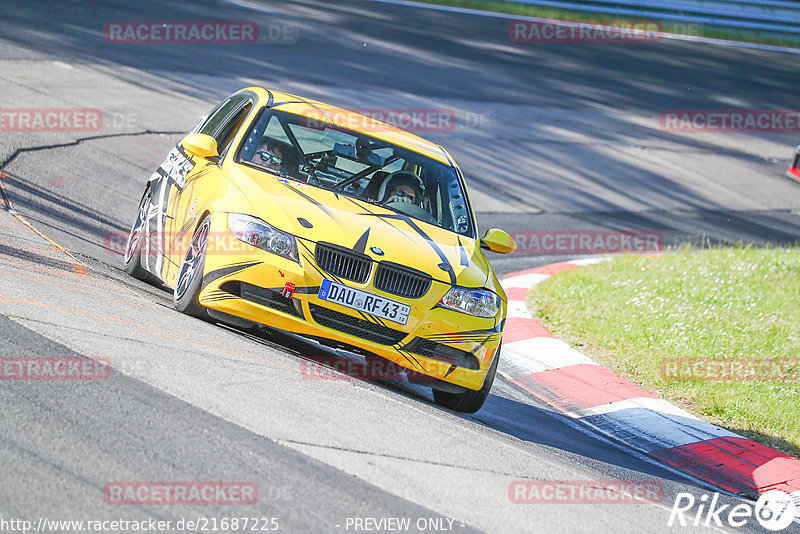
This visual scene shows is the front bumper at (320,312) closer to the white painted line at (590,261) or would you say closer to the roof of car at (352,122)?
the roof of car at (352,122)

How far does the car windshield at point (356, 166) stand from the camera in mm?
6852

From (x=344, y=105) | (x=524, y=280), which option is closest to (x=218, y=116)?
(x=524, y=280)

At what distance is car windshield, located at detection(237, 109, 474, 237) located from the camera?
685 centimetres

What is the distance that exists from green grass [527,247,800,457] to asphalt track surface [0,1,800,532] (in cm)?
124

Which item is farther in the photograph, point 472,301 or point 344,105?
point 344,105

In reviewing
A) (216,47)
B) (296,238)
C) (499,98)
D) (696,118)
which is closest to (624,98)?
(696,118)

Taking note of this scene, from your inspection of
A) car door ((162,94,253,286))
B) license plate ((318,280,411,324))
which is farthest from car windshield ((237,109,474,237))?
license plate ((318,280,411,324))

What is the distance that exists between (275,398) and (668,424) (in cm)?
330

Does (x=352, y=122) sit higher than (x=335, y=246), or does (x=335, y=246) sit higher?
(x=352, y=122)

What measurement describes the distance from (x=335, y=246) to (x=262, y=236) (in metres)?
0.43

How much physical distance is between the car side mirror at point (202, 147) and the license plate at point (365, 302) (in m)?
1.50

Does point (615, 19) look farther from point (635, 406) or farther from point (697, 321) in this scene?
point (635, 406)

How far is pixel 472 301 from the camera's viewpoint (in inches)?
241

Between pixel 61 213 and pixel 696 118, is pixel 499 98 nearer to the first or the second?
pixel 696 118
